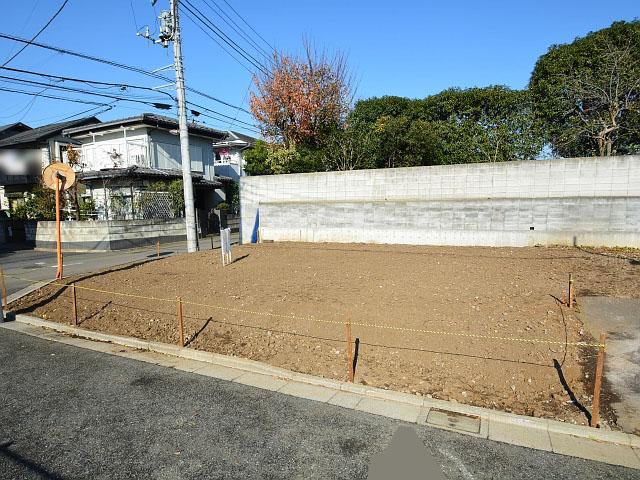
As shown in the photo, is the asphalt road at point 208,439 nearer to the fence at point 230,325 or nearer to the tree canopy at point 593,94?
the fence at point 230,325

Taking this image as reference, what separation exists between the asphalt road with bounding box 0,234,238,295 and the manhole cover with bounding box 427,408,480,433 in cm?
1127

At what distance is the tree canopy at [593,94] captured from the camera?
13.4 metres

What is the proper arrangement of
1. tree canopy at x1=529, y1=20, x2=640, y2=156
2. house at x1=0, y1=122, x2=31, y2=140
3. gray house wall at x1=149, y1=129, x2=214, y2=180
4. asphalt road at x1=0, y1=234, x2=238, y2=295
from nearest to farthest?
asphalt road at x1=0, y1=234, x2=238, y2=295 < tree canopy at x1=529, y1=20, x2=640, y2=156 < gray house wall at x1=149, y1=129, x2=214, y2=180 < house at x1=0, y1=122, x2=31, y2=140

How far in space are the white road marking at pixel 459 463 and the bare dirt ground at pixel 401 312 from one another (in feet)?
3.52

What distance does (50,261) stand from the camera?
51.7 ft

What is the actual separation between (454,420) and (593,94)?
1493cm

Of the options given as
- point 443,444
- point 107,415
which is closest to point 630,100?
point 443,444

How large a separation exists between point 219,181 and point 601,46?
24208 mm

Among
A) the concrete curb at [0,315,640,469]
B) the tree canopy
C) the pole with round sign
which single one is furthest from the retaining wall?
the tree canopy

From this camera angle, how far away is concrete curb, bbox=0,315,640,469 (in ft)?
12.0

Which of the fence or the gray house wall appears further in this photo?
the gray house wall

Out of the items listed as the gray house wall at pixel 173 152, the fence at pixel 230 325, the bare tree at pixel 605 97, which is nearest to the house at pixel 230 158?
the gray house wall at pixel 173 152

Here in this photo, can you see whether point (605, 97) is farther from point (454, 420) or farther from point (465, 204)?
point (454, 420)

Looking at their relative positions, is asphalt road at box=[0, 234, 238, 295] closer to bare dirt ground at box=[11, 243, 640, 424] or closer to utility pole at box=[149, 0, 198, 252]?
bare dirt ground at box=[11, 243, 640, 424]
